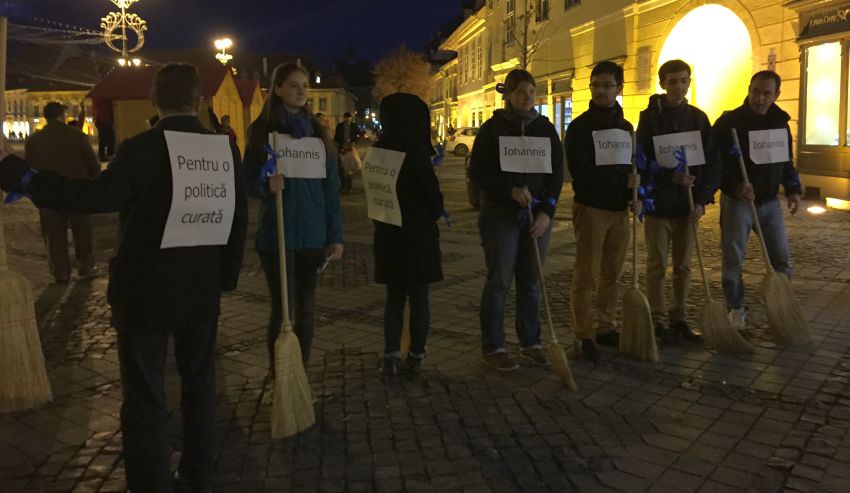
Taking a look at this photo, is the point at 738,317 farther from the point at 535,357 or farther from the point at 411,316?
the point at 411,316

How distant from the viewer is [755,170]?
572 centimetres

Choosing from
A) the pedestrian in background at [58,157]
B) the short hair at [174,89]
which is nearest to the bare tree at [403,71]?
the pedestrian in background at [58,157]

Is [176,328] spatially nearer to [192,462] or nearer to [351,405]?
[192,462]

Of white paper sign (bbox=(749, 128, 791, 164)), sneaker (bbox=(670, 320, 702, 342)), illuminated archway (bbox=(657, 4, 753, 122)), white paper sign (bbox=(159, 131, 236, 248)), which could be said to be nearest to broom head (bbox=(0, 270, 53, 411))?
white paper sign (bbox=(159, 131, 236, 248))

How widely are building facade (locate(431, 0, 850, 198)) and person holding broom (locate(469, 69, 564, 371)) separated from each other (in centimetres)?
1068

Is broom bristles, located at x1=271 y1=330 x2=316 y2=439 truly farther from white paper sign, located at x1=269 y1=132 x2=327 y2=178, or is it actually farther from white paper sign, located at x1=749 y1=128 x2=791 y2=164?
white paper sign, located at x1=749 y1=128 x2=791 y2=164

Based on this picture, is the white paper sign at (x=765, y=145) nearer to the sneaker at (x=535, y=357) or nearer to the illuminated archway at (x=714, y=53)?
the sneaker at (x=535, y=357)

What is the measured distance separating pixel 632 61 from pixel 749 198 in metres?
14.8

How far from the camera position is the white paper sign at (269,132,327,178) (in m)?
4.27

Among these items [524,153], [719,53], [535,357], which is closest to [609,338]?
[535,357]

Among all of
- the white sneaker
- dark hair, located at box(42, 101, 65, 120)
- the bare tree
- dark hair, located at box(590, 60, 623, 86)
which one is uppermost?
the bare tree

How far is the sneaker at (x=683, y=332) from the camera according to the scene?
5650mm

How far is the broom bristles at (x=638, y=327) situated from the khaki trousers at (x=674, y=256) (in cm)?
59

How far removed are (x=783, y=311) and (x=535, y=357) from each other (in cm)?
193
